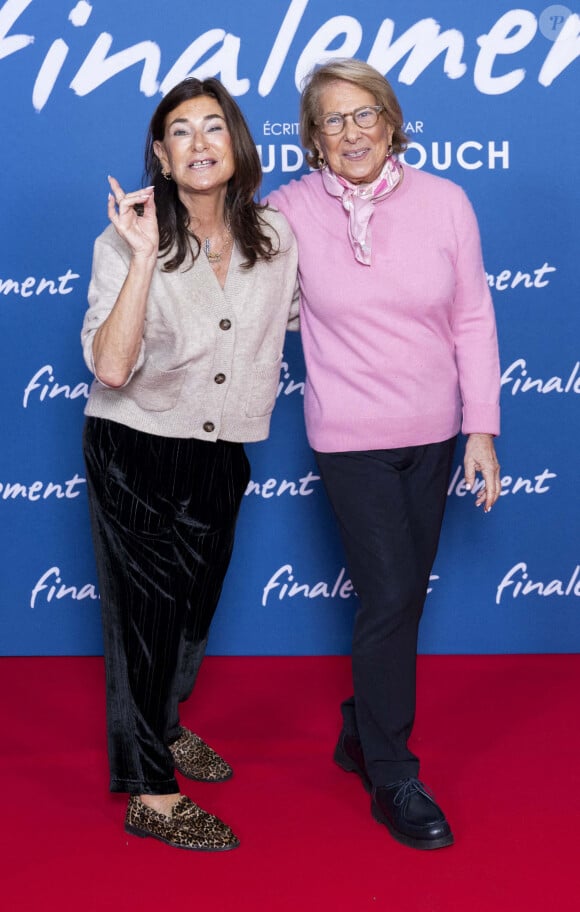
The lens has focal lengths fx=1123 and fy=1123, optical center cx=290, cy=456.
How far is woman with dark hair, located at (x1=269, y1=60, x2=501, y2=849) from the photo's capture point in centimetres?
226

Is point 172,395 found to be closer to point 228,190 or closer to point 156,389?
point 156,389

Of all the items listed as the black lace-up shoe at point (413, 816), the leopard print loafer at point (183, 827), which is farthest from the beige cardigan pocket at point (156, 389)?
the black lace-up shoe at point (413, 816)

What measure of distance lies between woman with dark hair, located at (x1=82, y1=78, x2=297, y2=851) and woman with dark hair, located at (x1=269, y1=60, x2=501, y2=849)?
0.40 ft

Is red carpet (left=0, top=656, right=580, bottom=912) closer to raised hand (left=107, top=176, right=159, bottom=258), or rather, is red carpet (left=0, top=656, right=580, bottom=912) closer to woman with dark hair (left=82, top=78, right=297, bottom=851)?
woman with dark hair (left=82, top=78, right=297, bottom=851)

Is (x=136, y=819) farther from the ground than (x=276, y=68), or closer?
closer

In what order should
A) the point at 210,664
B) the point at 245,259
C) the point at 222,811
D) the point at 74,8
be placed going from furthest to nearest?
the point at 210,664
the point at 74,8
the point at 222,811
the point at 245,259

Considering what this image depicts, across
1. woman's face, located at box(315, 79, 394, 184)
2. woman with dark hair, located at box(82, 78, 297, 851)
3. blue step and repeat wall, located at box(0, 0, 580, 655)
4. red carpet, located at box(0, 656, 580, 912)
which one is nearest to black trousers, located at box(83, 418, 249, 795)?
woman with dark hair, located at box(82, 78, 297, 851)

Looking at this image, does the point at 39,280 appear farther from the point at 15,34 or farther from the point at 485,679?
the point at 485,679

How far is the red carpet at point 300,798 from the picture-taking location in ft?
6.88

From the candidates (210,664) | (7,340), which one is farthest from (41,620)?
(7,340)

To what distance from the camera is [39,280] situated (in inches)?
129

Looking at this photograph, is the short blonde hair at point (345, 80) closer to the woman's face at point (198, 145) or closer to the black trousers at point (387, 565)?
the woman's face at point (198, 145)

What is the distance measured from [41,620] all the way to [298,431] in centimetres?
99

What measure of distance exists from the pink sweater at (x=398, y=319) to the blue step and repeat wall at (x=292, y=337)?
957mm
